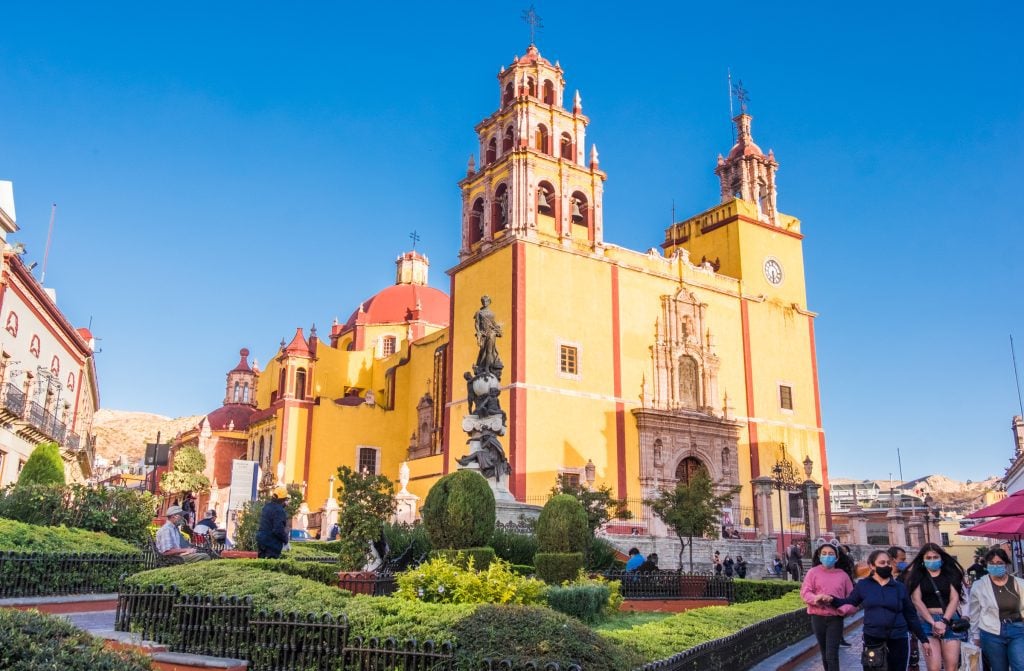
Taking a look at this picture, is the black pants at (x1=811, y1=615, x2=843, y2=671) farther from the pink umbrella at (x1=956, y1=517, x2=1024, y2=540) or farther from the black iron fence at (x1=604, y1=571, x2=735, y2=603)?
the pink umbrella at (x1=956, y1=517, x2=1024, y2=540)

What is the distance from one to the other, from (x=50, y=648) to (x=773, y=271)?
3642 centimetres

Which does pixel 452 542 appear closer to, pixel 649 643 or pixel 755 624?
pixel 755 624

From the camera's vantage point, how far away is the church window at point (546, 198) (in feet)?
108

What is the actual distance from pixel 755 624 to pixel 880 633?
236 cm

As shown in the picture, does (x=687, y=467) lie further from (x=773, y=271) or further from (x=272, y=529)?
(x=272, y=529)

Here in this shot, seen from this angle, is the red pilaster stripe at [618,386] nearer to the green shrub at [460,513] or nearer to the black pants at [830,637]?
the green shrub at [460,513]

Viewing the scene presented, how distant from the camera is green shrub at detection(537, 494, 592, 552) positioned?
518 inches

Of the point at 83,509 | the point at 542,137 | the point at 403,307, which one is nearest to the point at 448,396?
the point at 542,137

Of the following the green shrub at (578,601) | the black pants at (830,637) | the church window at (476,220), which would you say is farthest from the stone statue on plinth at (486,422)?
the church window at (476,220)

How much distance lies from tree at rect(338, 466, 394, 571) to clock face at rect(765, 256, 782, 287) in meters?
29.3

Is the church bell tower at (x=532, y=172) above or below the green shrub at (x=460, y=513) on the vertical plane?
above

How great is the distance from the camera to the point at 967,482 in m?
86.2

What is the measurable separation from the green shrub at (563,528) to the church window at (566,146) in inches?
910

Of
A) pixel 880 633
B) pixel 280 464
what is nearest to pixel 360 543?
pixel 880 633
